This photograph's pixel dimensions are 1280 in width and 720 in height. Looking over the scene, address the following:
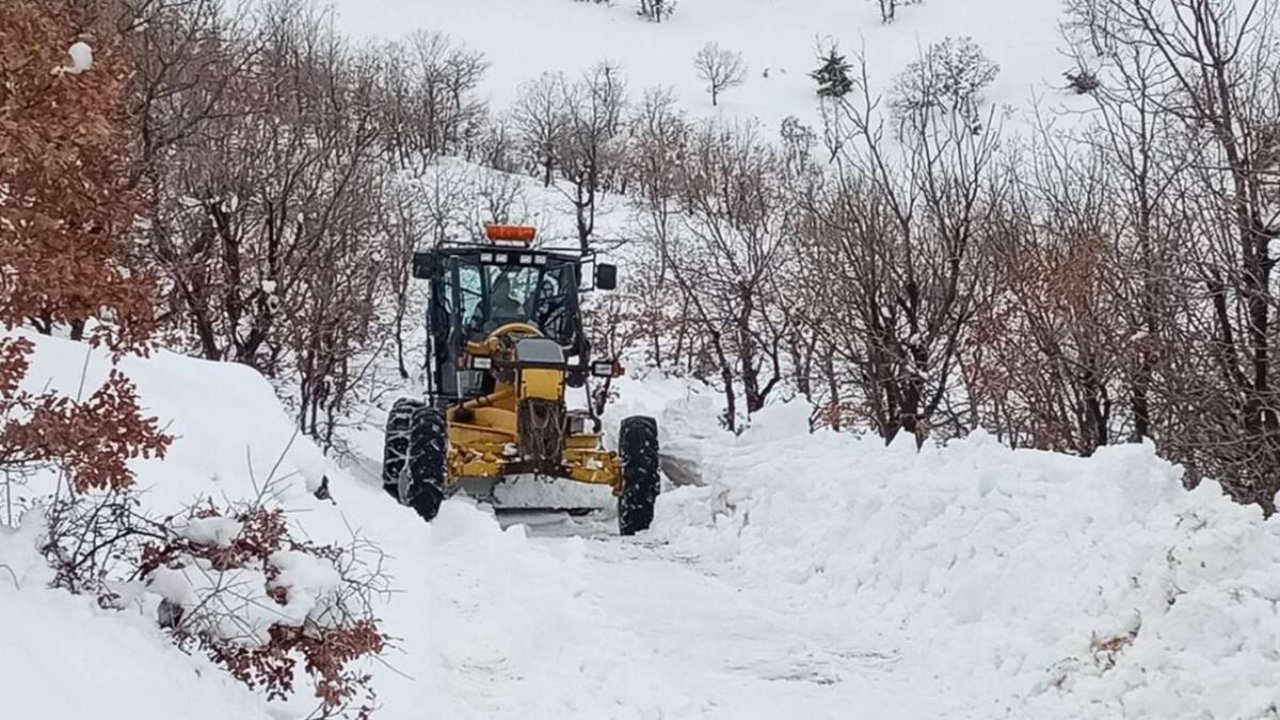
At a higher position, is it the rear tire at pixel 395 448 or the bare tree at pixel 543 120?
the bare tree at pixel 543 120

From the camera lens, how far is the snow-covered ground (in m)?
4.48

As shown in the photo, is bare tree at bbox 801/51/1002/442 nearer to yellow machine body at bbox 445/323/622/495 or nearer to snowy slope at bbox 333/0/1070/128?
yellow machine body at bbox 445/323/622/495

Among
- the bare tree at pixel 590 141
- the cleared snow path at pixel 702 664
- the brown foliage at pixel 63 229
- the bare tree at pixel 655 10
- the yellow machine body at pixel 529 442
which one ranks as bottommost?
the cleared snow path at pixel 702 664

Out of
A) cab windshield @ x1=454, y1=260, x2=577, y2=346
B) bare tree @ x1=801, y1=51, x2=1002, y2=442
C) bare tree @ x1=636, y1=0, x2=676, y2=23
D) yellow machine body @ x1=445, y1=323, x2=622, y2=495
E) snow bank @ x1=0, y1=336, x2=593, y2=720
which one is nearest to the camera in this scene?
snow bank @ x1=0, y1=336, x2=593, y2=720

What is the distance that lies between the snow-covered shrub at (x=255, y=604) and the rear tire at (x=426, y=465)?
594 cm

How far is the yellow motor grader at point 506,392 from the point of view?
1063 cm

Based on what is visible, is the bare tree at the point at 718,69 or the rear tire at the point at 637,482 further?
the bare tree at the point at 718,69

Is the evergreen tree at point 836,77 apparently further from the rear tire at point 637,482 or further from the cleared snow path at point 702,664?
the cleared snow path at point 702,664

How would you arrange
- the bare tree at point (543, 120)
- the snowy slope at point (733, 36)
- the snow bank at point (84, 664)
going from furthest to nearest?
the snowy slope at point (733, 36), the bare tree at point (543, 120), the snow bank at point (84, 664)

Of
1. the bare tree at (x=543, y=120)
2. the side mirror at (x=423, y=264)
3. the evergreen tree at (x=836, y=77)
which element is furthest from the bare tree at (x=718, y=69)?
the side mirror at (x=423, y=264)

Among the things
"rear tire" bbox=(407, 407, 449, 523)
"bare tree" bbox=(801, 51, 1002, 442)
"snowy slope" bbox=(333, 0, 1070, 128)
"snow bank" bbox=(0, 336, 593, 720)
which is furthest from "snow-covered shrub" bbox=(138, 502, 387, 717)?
"snowy slope" bbox=(333, 0, 1070, 128)

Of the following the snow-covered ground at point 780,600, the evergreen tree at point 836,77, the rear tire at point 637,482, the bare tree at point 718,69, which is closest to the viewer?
the snow-covered ground at point 780,600

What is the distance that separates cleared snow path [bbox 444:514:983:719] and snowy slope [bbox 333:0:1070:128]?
5227 centimetres

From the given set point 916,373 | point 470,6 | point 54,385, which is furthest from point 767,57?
point 54,385
